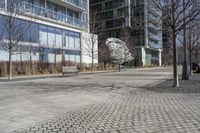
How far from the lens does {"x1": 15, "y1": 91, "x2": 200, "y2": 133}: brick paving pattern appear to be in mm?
7062

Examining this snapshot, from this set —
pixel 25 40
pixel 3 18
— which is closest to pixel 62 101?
pixel 3 18

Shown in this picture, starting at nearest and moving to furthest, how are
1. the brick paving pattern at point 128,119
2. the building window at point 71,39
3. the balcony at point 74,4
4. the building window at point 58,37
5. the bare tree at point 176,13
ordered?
the brick paving pattern at point 128,119 → the bare tree at point 176,13 → the building window at point 58,37 → the balcony at point 74,4 → the building window at point 71,39

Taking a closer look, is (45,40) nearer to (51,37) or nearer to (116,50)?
(51,37)

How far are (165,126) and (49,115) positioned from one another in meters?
3.29

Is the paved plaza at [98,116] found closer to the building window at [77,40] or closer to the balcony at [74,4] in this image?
the balcony at [74,4]

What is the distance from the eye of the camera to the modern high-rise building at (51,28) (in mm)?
38719

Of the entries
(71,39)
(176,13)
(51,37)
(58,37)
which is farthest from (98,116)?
(71,39)

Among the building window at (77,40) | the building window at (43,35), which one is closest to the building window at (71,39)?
the building window at (77,40)

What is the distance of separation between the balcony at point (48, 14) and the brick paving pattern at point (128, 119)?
30.0 m

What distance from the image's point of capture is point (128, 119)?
8195mm

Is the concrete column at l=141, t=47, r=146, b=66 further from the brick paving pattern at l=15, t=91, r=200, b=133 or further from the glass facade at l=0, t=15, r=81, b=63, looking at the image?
the brick paving pattern at l=15, t=91, r=200, b=133

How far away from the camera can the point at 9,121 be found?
7.98 metres

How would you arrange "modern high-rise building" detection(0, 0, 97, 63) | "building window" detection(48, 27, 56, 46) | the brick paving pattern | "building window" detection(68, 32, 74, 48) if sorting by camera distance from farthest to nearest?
"building window" detection(68, 32, 74, 48) → "building window" detection(48, 27, 56, 46) → "modern high-rise building" detection(0, 0, 97, 63) → the brick paving pattern

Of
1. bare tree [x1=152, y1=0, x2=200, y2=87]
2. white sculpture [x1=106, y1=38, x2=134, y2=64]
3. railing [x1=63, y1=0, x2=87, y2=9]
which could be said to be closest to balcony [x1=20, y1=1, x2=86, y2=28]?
railing [x1=63, y1=0, x2=87, y2=9]
